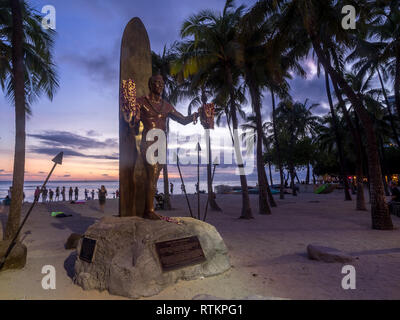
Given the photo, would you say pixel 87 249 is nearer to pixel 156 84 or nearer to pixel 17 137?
pixel 156 84

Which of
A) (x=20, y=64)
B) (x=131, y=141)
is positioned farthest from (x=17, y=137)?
(x=131, y=141)

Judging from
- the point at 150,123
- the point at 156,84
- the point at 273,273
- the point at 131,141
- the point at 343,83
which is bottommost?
the point at 273,273

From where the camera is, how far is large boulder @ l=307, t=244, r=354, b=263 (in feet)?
15.3

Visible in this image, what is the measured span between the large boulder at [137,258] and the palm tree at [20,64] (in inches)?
167

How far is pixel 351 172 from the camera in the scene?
139ft

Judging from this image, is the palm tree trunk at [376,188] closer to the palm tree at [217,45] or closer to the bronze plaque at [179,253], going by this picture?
the palm tree at [217,45]

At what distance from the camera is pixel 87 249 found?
4051 mm

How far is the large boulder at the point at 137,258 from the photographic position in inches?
135

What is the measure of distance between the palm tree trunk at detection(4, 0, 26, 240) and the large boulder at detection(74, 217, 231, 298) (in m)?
4.17

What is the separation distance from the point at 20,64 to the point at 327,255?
941cm

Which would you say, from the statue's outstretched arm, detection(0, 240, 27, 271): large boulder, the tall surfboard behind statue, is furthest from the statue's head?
detection(0, 240, 27, 271): large boulder

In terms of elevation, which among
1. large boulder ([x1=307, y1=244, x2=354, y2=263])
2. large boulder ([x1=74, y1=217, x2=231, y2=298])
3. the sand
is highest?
large boulder ([x1=74, y1=217, x2=231, y2=298])

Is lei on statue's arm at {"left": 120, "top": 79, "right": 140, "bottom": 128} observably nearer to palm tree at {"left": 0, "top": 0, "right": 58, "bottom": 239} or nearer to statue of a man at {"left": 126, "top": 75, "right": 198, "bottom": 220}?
statue of a man at {"left": 126, "top": 75, "right": 198, "bottom": 220}
